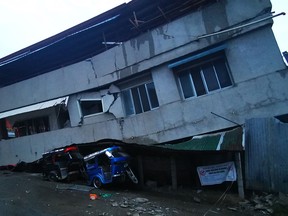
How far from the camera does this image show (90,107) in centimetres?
1422

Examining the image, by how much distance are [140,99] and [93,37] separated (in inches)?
180

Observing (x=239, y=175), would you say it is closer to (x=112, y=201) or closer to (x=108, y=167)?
(x=112, y=201)

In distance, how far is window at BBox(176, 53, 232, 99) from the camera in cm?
1070

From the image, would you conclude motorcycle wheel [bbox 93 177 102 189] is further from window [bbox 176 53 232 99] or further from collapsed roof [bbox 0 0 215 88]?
collapsed roof [bbox 0 0 215 88]

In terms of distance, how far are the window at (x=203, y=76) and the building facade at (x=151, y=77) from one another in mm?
43

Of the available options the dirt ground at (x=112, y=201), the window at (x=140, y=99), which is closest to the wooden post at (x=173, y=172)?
the dirt ground at (x=112, y=201)

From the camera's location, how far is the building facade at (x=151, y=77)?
32.4ft

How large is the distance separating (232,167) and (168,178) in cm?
314

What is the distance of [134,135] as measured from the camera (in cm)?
1236

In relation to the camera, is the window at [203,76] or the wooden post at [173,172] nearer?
the wooden post at [173,172]

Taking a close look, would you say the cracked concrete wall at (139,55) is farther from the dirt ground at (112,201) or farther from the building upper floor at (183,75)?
the dirt ground at (112,201)

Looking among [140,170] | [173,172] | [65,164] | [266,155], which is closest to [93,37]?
[65,164]

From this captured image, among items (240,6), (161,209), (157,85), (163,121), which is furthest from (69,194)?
(240,6)

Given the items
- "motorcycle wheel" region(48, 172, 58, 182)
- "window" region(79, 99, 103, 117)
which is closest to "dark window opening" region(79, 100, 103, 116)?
"window" region(79, 99, 103, 117)
